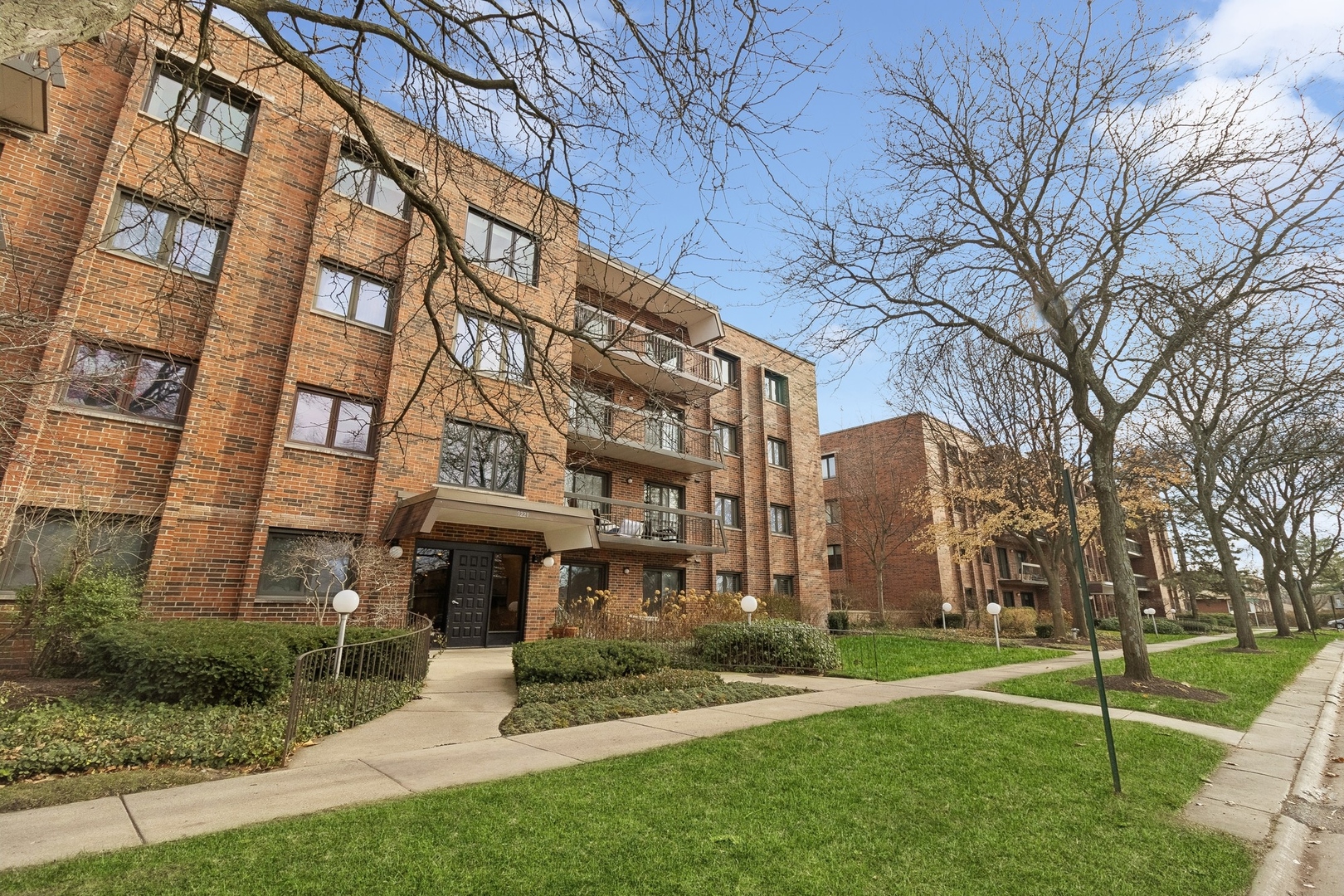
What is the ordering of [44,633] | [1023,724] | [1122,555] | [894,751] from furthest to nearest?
[1122,555] < [44,633] < [1023,724] < [894,751]

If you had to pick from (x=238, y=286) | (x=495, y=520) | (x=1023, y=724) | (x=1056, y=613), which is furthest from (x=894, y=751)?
(x=1056, y=613)

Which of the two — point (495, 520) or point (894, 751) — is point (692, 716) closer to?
point (894, 751)

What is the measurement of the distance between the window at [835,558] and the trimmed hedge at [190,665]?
2797 cm

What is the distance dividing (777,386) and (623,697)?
65.4ft

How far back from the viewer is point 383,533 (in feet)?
40.8

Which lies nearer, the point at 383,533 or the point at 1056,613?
the point at 383,533

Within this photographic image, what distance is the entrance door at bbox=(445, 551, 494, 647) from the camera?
1363cm

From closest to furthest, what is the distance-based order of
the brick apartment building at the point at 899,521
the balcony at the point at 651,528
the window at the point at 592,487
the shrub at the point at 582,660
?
the shrub at the point at 582,660 < the balcony at the point at 651,528 < the window at the point at 592,487 < the brick apartment building at the point at 899,521

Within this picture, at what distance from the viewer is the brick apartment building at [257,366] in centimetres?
937

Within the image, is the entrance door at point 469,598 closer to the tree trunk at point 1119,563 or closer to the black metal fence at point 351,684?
the black metal fence at point 351,684

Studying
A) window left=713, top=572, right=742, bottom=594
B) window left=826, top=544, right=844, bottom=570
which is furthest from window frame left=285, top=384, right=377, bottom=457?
window left=826, top=544, right=844, bottom=570

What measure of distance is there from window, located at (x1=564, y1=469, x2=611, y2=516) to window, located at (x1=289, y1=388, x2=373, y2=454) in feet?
19.9

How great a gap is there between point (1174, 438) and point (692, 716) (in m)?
23.5

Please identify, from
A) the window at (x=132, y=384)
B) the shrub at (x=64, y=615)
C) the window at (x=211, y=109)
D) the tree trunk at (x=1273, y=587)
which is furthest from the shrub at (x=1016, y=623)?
the window at (x=211, y=109)
